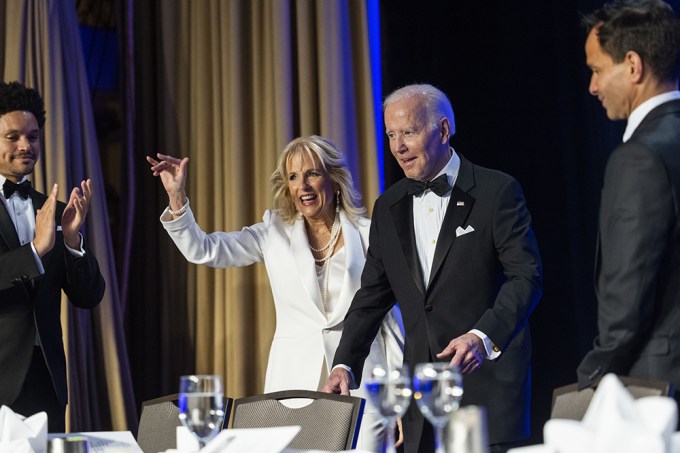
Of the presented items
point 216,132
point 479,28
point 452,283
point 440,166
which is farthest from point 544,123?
point 216,132

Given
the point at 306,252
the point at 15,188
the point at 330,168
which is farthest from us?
the point at 330,168

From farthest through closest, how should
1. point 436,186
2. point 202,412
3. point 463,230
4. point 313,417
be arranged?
point 436,186 → point 463,230 → point 313,417 → point 202,412

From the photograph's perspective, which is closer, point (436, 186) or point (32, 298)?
point (436, 186)

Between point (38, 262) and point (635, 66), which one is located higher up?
point (635, 66)

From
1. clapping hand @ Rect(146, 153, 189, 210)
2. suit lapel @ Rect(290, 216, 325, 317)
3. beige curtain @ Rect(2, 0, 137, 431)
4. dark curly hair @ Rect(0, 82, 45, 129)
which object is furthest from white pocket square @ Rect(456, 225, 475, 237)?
beige curtain @ Rect(2, 0, 137, 431)

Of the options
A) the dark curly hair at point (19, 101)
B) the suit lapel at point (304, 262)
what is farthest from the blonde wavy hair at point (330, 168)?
the dark curly hair at point (19, 101)

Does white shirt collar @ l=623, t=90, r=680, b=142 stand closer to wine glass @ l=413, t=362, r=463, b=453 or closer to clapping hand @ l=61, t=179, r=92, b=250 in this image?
wine glass @ l=413, t=362, r=463, b=453

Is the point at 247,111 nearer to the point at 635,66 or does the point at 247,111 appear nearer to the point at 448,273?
the point at 448,273

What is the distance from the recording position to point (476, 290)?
128 inches

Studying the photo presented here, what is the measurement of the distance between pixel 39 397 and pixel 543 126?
2453mm

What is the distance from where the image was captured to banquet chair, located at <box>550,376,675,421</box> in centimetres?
207

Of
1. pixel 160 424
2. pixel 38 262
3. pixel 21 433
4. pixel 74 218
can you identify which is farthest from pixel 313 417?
pixel 74 218

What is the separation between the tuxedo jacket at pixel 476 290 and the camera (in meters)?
3.12

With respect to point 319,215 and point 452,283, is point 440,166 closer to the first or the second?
point 452,283
